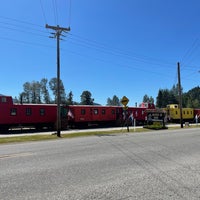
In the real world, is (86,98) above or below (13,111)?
above

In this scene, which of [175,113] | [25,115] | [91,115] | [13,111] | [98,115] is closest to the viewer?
[13,111]

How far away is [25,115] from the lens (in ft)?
96.8

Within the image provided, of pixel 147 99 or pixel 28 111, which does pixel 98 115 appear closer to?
pixel 28 111

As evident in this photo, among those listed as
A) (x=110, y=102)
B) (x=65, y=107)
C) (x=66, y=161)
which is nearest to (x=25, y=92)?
(x=65, y=107)

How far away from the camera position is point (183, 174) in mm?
6562

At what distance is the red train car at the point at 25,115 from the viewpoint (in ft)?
92.4

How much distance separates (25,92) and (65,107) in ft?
276

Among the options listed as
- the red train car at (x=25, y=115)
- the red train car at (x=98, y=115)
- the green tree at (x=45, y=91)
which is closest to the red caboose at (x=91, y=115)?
the red train car at (x=98, y=115)

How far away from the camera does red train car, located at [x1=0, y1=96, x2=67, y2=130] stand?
28172 millimetres

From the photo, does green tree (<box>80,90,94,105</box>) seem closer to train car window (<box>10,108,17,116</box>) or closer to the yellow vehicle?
the yellow vehicle

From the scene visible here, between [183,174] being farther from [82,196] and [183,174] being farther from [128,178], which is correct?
[82,196]

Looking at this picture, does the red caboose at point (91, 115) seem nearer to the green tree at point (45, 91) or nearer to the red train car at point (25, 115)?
the red train car at point (25, 115)

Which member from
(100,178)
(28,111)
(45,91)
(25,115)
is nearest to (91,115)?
(28,111)

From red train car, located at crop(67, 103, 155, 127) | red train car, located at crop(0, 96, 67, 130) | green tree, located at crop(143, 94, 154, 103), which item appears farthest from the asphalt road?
green tree, located at crop(143, 94, 154, 103)
